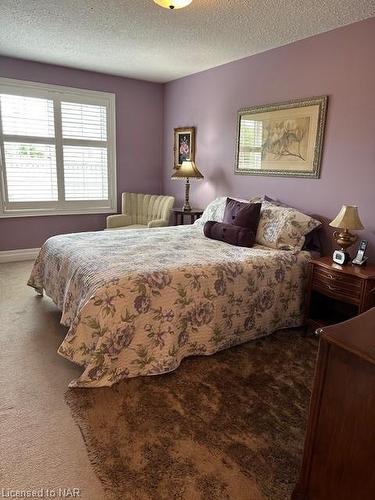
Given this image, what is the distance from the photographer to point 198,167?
4.73 m

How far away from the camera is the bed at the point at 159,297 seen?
208 centimetres

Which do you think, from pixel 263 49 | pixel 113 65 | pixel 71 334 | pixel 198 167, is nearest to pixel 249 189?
pixel 198 167

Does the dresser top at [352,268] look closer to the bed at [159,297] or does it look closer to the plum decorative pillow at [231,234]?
the bed at [159,297]

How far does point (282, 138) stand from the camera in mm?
3479

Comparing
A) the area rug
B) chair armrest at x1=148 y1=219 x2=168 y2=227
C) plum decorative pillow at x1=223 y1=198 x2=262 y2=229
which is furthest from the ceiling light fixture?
chair armrest at x1=148 y1=219 x2=168 y2=227

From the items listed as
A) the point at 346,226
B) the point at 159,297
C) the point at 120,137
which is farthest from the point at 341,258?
the point at 120,137

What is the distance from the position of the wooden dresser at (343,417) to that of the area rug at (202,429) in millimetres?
379

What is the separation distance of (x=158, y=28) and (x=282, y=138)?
1.53m

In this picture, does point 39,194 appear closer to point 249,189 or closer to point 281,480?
point 249,189

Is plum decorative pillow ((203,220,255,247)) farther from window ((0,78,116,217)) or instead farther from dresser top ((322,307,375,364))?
window ((0,78,116,217))

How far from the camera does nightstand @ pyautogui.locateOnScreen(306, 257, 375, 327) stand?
2.39 metres

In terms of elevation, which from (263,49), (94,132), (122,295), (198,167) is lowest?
(122,295)

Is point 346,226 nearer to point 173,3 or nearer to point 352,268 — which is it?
point 352,268

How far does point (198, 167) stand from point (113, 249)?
2381 millimetres
